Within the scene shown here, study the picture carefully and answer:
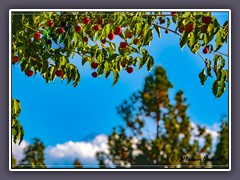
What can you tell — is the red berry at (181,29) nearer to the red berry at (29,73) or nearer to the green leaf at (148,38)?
the green leaf at (148,38)

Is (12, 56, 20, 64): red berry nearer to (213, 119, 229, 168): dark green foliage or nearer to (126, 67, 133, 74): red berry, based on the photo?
(126, 67, 133, 74): red berry

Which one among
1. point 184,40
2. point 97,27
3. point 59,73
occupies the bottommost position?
point 59,73

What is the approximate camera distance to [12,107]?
3.07m

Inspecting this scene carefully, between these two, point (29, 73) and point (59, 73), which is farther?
point (29, 73)

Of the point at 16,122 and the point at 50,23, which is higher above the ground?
the point at 50,23

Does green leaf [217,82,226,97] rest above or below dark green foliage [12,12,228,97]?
below

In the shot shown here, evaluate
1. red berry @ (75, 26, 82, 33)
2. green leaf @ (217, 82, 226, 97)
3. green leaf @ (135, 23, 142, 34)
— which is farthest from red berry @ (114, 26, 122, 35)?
green leaf @ (217, 82, 226, 97)

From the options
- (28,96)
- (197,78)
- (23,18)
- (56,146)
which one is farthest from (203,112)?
(23,18)

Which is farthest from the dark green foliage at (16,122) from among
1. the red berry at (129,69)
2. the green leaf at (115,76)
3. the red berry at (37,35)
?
the red berry at (129,69)

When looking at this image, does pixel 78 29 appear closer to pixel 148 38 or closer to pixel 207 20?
pixel 148 38

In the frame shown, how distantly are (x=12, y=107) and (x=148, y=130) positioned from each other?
1.08 metres

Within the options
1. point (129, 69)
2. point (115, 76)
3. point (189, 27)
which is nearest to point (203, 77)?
point (189, 27)

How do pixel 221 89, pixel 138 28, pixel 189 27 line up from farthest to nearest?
1. pixel 221 89
2. pixel 138 28
3. pixel 189 27

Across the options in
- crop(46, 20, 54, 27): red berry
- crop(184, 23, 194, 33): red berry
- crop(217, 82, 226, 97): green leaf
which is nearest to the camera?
crop(184, 23, 194, 33): red berry
